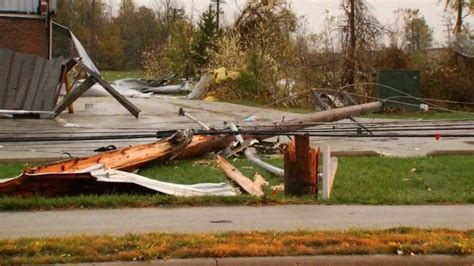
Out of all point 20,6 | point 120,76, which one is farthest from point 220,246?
point 120,76

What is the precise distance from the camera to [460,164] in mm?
13328

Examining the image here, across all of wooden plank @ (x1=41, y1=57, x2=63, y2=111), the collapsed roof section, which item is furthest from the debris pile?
the collapsed roof section

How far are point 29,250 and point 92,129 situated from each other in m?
13.1

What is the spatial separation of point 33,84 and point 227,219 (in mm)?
14142

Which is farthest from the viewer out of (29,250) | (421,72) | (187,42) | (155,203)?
(187,42)

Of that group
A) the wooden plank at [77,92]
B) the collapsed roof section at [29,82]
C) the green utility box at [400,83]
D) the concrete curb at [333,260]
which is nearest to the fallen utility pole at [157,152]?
the concrete curb at [333,260]

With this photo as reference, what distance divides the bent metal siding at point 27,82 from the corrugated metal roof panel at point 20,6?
2551 mm

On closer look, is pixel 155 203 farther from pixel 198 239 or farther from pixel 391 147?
pixel 391 147

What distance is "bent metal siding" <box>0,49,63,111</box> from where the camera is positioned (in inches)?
806

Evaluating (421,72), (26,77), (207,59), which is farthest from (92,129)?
(207,59)

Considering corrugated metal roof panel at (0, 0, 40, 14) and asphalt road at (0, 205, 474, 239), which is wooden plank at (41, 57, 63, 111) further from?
asphalt road at (0, 205, 474, 239)

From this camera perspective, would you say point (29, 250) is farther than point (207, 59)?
No

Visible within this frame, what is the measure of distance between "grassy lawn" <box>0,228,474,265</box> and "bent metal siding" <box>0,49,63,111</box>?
14.4 metres

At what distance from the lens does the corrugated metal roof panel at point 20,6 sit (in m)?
22.7
